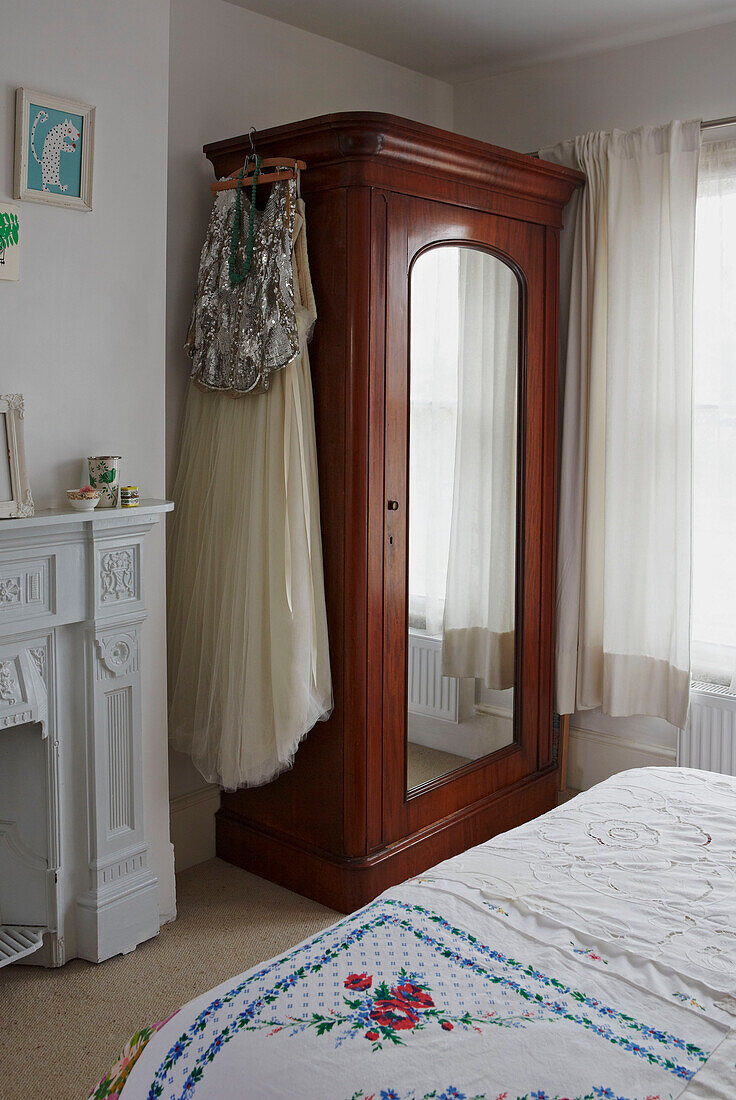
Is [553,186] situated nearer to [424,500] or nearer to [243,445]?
[424,500]

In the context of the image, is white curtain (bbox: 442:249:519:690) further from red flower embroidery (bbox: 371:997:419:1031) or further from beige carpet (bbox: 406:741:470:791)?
red flower embroidery (bbox: 371:997:419:1031)

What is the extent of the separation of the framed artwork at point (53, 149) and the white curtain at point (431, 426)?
930mm

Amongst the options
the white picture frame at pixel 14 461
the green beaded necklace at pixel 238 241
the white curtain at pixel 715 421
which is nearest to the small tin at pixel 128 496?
the white picture frame at pixel 14 461

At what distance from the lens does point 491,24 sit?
3059 millimetres

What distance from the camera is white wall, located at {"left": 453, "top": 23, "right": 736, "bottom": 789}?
3000 millimetres

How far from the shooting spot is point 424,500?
2773mm

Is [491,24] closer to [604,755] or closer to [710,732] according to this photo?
[710,732]

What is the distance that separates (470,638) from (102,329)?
1443 mm

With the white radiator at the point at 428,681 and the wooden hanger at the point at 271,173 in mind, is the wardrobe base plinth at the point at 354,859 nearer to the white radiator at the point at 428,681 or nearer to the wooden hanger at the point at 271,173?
the white radiator at the point at 428,681

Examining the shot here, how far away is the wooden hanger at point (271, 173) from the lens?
2471 mm

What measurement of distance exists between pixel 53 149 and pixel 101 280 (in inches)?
12.3

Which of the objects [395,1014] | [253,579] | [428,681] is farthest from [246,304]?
[395,1014]

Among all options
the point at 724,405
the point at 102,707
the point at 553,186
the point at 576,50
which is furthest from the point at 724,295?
the point at 102,707

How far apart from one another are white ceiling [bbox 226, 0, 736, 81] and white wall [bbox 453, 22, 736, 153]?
5cm
